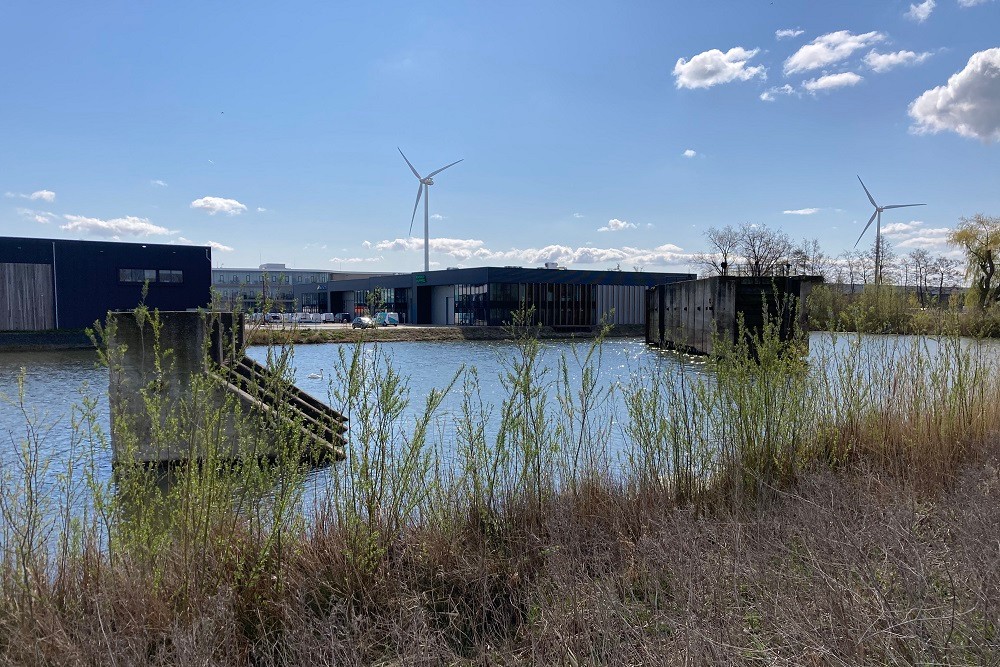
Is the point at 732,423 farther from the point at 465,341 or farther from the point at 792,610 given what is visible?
the point at 465,341

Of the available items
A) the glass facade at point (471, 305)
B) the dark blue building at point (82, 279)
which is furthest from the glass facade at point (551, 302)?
the dark blue building at point (82, 279)

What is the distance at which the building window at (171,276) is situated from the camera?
4444 cm

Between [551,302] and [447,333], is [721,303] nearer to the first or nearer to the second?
[447,333]

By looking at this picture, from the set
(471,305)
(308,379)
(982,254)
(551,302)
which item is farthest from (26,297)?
(982,254)

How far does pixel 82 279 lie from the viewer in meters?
42.5

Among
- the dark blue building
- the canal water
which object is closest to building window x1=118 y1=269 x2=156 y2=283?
the dark blue building

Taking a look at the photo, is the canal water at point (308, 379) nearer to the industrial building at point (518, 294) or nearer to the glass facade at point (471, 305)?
the glass facade at point (471, 305)

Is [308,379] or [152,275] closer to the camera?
[308,379]

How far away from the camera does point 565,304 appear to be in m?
59.0

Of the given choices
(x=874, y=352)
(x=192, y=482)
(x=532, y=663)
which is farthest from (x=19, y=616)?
(x=874, y=352)

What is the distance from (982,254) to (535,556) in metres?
55.3

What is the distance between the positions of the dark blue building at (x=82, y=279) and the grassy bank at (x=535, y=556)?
42181 millimetres

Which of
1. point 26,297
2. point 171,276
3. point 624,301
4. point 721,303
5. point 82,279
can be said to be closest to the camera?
point 721,303

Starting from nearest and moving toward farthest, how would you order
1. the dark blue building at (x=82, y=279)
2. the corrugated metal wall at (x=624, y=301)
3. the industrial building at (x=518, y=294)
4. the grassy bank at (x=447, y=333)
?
the dark blue building at (x=82, y=279), the grassy bank at (x=447, y=333), the industrial building at (x=518, y=294), the corrugated metal wall at (x=624, y=301)
